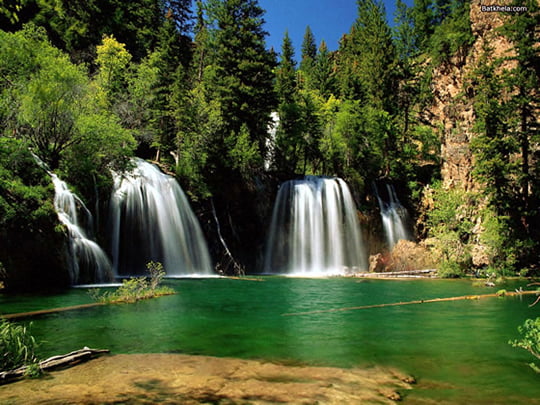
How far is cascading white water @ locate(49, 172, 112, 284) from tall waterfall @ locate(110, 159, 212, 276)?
4105 mm

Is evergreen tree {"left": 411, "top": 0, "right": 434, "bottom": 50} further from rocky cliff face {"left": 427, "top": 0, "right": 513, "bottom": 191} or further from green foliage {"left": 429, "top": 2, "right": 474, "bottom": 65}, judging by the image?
rocky cliff face {"left": 427, "top": 0, "right": 513, "bottom": 191}

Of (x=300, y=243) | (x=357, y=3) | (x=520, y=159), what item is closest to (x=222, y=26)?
(x=300, y=243)

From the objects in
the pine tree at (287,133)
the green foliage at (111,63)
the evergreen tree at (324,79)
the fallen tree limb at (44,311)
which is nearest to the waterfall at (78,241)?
the fallen tree limb at (44,311)

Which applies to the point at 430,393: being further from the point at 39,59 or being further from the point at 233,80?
the point at 233,80

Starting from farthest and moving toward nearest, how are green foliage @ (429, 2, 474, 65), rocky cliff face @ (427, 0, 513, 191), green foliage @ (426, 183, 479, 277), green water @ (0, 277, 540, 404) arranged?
1. green foliage @ (429, 2, 474, 65)
2. rocky cliff face @ (427, 0, 513, 191)
3. green foliage @ (426, 183, 479, 277)
4. green water @ (0, 277, 540, 404)

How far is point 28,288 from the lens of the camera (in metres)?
15.8

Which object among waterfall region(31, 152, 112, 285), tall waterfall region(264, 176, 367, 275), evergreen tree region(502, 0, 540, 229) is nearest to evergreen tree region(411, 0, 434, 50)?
evergreen tree region(502, 0, 540, 229)

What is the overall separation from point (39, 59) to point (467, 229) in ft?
96.0

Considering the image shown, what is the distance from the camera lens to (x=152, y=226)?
2458cm

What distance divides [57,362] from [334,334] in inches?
226

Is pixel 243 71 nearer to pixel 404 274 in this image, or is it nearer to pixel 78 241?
pixel 404 274

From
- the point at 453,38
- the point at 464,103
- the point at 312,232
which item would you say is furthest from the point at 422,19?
the point at 312,232

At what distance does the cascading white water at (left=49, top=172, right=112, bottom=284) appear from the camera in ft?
57.6

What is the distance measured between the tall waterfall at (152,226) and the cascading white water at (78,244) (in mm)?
Answer: 4105
